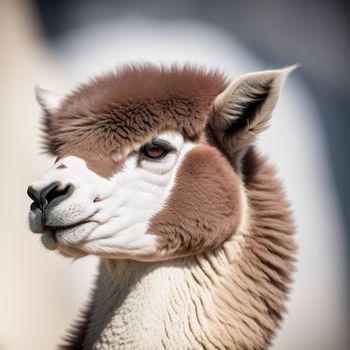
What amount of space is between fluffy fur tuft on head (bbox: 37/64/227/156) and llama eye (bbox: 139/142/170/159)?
0.04 metres

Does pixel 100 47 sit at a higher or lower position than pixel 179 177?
lower

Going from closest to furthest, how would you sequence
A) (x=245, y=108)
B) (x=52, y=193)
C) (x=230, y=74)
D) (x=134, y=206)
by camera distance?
(x=52, y=193), (x=134, y=206), (x=245, y=108), (x=230, y=74)

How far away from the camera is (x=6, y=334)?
13.3 ft

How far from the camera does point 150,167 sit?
212 centimetres

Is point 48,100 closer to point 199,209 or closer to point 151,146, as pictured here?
point 151,146


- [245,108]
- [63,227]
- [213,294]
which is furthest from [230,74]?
[63,227]

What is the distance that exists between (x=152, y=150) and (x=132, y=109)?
0.54 ft

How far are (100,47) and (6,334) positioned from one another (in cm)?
234

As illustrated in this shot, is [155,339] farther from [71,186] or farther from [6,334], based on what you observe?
[6,334]

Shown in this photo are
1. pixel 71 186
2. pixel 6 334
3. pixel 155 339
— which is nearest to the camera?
pixel 71 186

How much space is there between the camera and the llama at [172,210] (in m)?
2.03

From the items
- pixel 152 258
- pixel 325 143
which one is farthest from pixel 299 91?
pixel 152 258

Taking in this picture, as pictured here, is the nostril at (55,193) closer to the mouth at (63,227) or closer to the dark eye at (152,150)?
the mouth at (63,227)

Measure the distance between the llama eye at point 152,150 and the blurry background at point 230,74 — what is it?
210 centimetres
